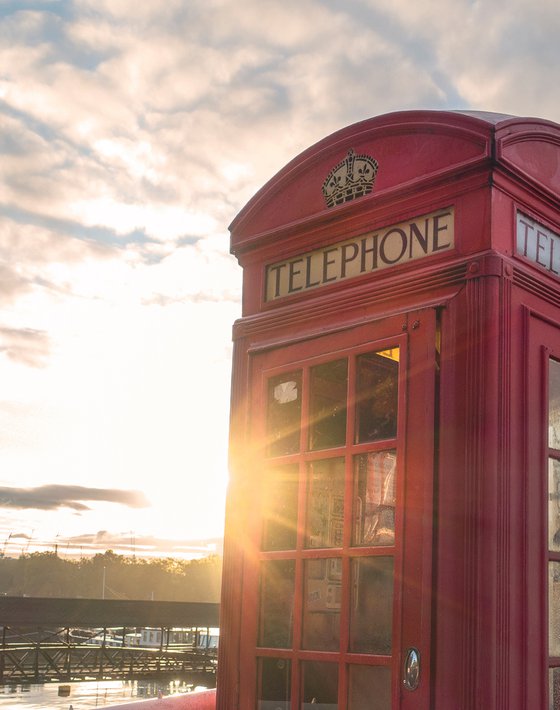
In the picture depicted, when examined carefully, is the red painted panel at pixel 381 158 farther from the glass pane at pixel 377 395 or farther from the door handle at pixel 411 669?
the door handle at pixel 411 669

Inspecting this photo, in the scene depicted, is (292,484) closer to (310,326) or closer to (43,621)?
(310,326)

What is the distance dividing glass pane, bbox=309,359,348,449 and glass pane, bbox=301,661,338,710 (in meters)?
0.82

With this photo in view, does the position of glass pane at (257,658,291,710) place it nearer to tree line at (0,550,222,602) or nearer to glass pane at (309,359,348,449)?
glass pane at (309,359,348,449)

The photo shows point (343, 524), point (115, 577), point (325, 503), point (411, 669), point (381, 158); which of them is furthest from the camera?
point (115, 577)

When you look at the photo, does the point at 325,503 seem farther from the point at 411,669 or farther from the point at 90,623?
the point at 90,623

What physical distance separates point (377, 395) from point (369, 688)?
1056mm

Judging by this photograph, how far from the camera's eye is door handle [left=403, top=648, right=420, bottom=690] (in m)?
3.18

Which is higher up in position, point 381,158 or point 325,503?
point 381,158

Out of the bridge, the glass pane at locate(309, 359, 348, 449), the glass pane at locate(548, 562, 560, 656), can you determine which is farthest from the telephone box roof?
the bridge

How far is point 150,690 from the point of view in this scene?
36188mm

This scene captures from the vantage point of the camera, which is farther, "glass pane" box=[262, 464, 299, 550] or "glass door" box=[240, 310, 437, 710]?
"glass pane" box=[262, 464, 299, 550]

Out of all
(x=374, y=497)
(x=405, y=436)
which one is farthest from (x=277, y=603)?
(x=405, y=436)

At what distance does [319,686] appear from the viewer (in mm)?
3516

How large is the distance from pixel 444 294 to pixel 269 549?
1279 mm
